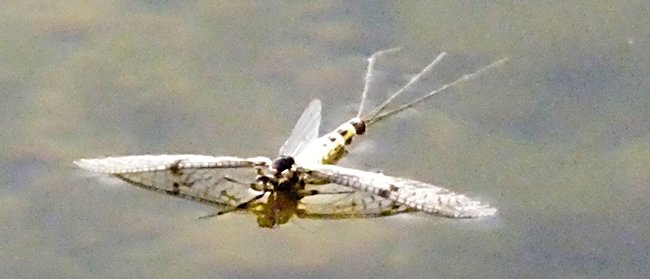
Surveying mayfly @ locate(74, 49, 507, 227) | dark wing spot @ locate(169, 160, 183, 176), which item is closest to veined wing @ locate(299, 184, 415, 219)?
mayfly @ locate(74, 49, 507, 227)

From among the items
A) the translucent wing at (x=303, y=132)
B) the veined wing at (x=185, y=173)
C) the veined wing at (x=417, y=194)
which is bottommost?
the veined wing at (x=417, y=194)

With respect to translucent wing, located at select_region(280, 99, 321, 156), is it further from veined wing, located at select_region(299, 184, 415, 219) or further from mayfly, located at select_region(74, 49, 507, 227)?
veined wing, located at select_region(299, 184, 415, 219)

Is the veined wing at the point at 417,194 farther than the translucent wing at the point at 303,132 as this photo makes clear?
No

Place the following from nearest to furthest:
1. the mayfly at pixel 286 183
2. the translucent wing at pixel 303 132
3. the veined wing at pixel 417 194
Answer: the veined wing at pixel 417 194
the mayfly at pixel 286 183
the translucent wing at pixel 303 132

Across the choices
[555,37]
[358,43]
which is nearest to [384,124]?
[358,43]

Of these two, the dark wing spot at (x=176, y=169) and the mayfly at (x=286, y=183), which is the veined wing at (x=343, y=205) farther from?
the dark wing spot at (x=176, y=169)

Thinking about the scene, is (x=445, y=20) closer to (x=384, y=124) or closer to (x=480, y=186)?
(x=384, y=124)

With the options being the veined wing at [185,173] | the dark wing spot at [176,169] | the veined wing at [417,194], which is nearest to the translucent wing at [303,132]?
the veined wing at [185,173]
